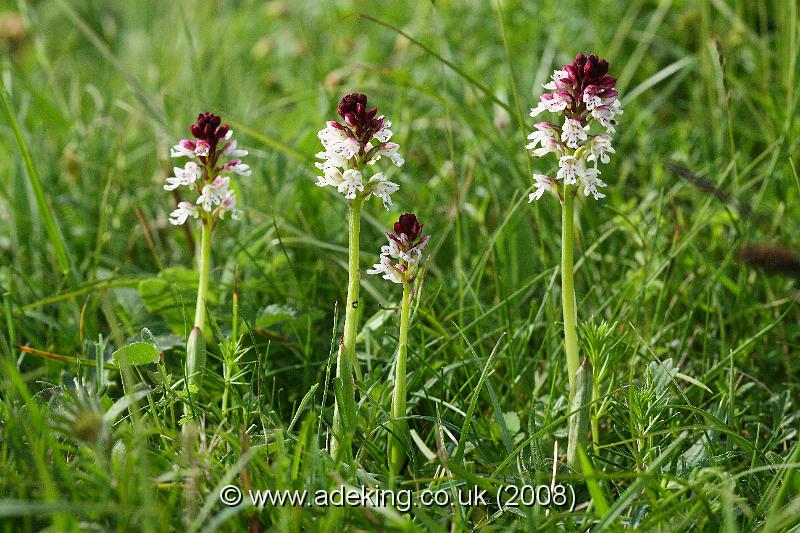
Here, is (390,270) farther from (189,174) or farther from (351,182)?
(189,174)

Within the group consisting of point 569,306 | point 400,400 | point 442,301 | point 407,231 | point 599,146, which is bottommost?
point 400,400

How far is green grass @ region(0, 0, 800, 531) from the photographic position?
85.3 inches

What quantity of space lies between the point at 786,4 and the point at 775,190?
1.29m

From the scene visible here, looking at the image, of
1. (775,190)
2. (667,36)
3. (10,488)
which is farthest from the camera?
(667,36)

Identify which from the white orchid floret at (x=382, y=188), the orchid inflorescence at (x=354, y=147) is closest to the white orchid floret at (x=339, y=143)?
the orchid inflorescence at (x=354, y=147)

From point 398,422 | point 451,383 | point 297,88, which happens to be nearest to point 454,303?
point 451,383

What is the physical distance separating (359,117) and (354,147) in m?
0.09

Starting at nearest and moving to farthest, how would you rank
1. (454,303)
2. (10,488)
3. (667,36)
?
1. (10,488)
2. (454,303)
3. (667,36)

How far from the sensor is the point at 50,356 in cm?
283

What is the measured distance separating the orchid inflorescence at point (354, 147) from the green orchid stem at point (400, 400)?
1.13 feet

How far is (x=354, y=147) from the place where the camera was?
2.38m

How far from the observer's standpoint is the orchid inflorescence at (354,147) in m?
2.38

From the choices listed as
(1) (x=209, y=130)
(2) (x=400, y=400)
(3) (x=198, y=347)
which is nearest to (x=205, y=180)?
(1) (x=209, y=130)

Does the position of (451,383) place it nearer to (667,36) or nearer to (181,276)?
(181,276)
